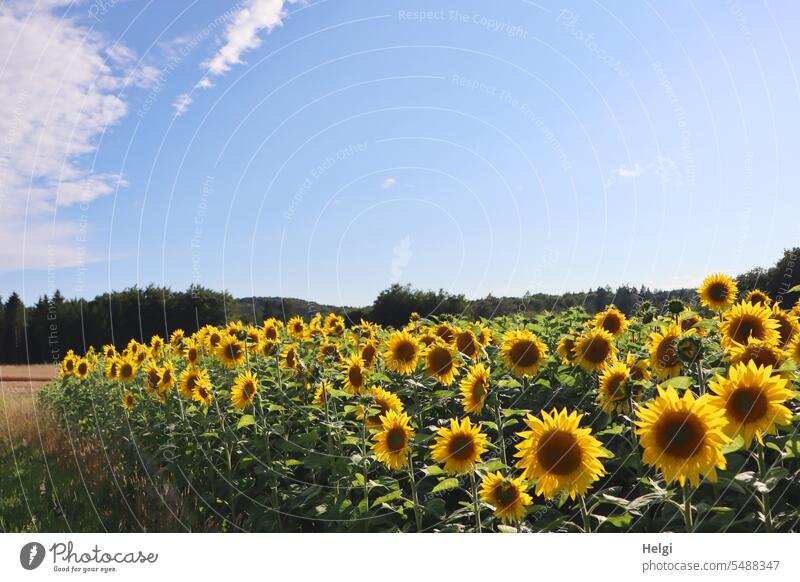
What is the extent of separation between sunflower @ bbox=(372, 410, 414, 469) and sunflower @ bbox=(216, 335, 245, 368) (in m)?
4.79

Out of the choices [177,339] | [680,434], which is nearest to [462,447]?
[680,434]

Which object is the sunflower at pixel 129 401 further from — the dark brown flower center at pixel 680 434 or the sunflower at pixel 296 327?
the dark brown flower center at pixel 680 434

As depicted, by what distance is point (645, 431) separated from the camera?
3.35 m

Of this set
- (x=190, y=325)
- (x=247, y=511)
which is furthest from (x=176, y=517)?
(x=190, y=325)

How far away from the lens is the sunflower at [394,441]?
16.2 ft

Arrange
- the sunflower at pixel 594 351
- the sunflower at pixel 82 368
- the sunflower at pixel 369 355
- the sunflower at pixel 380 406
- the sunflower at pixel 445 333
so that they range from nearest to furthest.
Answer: the sunflower at pixel 380 406 → the sunflower at pixel 594 351 → the sunflower at pixel 369 355 → the sunflower at pixel 445 333 → the sunflower at pixel 82 368

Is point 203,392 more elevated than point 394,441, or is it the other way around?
point 203,392

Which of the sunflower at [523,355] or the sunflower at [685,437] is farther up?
the sunflower at [523,355]

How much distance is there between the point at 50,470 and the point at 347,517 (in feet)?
25.1

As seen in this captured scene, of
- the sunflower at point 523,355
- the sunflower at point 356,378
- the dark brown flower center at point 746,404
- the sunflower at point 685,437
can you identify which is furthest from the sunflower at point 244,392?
the dark brown flower center at point 746,404

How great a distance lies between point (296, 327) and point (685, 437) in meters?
7.98

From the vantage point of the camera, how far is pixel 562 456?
3.64 m

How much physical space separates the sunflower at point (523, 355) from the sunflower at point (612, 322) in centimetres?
160
